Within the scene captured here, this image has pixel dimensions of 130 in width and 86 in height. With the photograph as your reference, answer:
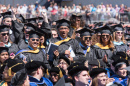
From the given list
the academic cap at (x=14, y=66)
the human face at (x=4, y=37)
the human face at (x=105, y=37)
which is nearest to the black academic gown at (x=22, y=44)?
the human face at (x=4, y=37)

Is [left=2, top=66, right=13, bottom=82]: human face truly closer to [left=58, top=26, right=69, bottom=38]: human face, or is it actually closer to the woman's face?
[left=58, top=26, right=69, bottom=38]: human face

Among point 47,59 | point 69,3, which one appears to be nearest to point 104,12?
point 69,3

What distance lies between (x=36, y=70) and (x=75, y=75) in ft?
2.26

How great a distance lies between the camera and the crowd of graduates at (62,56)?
6133mm

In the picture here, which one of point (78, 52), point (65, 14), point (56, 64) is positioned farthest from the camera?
point (65, 14)

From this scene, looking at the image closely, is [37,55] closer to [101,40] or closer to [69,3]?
[101,40]

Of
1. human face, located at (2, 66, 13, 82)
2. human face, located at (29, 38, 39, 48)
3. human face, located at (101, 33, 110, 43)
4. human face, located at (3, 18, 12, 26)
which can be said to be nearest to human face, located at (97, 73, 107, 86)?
human face, located at (2, 66, 13, 82)

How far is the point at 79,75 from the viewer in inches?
235

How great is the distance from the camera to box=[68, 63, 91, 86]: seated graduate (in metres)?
5.86

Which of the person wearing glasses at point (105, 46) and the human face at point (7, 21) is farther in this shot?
the human face at point (7, 21)

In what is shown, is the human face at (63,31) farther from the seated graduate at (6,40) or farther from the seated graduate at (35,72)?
the seated graduate at (35,72)

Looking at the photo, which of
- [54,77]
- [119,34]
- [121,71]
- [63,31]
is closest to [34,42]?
[63,31]

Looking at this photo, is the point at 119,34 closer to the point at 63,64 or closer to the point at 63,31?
the point at 63,31

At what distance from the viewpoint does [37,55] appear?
26.9 ft
